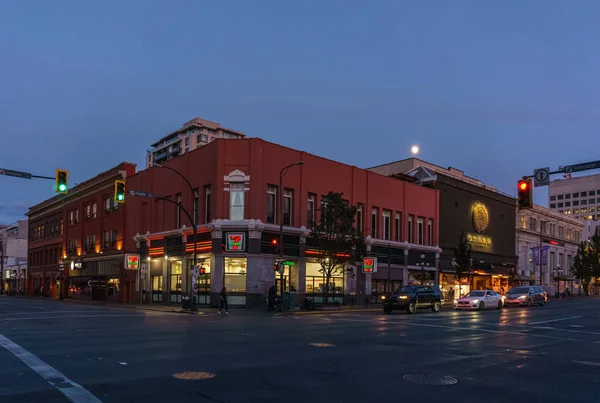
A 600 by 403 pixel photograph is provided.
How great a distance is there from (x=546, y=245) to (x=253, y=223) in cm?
5750

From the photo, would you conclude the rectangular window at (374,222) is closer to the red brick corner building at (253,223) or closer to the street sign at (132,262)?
the red brick corner building at (253,223)

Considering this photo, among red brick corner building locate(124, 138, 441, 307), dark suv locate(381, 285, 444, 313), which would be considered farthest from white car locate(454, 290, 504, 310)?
red brick corner building locate(124, 138, 441, 307)

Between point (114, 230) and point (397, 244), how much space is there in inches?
1115

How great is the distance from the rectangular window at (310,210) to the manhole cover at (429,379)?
31591 millimetres

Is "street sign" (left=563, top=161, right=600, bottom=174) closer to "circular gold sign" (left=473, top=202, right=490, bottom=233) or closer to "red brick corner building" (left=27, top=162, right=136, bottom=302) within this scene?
"red brick corner building" (left=27, top=162, right=136, bottom=302)

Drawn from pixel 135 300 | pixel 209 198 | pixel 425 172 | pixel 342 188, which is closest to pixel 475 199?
pixel 425 172

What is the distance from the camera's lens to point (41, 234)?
3036 inches

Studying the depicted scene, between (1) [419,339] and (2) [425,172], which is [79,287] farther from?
(1) [419,339]

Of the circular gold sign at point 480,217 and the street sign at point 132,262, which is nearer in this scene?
the street sign at point 132,262

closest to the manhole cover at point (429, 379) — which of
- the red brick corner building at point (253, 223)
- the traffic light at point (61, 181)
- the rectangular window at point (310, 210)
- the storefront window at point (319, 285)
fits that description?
the traffic light at point (61, 181)

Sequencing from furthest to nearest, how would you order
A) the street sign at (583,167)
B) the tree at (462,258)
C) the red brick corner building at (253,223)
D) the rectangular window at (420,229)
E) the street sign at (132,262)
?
the tree at (462,258) → the rectangular window at (420,229) → the street sign at (132,262) → the red brick corner building at (253,223) → the street sign at (583,167)

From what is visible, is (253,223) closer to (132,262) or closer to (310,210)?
(310,210)

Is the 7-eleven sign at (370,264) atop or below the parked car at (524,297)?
atop

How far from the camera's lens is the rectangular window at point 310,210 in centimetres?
4266
